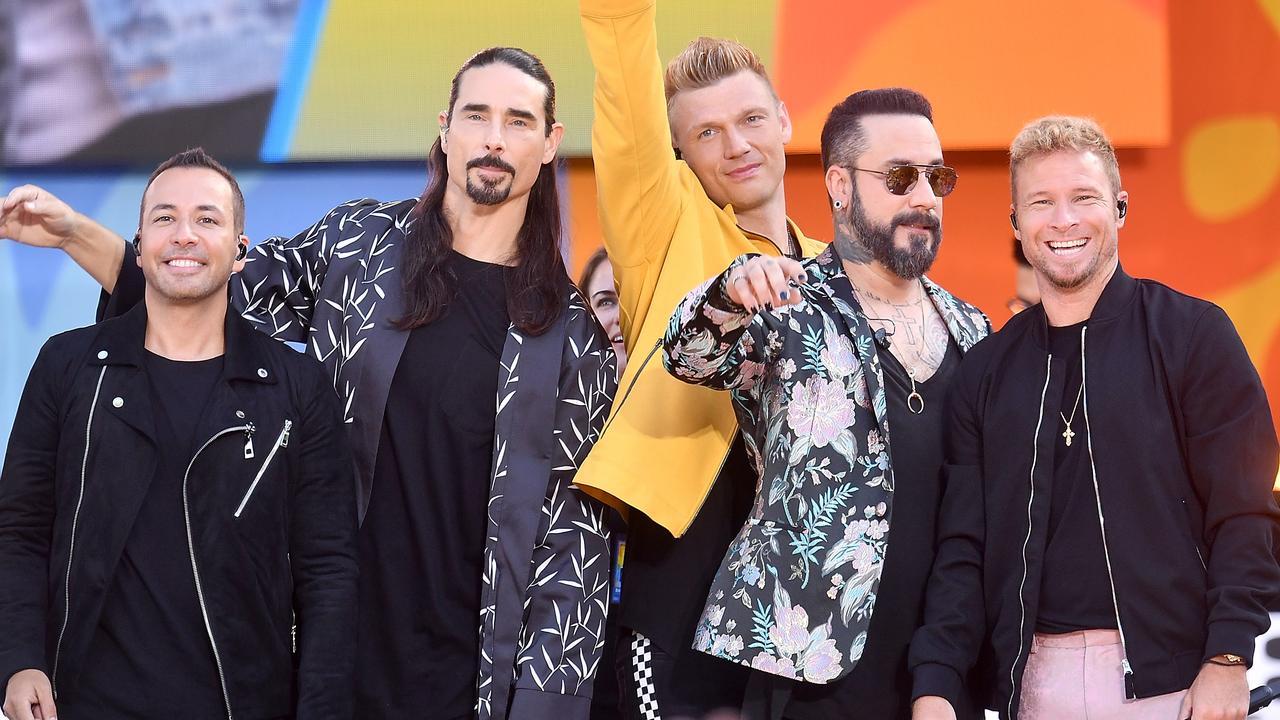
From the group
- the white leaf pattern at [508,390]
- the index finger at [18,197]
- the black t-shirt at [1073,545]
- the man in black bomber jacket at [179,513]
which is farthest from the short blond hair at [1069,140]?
the index finger at [18,197]

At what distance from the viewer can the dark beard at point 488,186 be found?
104 inches

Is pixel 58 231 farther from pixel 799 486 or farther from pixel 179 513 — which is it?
pixel 799 486

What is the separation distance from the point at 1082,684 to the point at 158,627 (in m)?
1.49

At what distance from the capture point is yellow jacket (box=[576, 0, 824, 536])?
2447mm

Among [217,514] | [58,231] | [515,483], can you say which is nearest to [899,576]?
[515,483]

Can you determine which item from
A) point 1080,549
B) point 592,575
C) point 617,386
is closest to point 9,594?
point 592,575

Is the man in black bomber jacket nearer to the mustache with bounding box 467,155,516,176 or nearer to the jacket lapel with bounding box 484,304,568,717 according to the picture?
the jacket lapel with bounding box 484,304,568,717

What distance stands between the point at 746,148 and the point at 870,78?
1.49m

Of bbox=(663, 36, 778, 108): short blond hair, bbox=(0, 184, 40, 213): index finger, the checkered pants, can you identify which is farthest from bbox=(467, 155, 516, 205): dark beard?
the checkered pants

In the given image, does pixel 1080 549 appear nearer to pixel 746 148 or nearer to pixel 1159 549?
pixel 1159 549

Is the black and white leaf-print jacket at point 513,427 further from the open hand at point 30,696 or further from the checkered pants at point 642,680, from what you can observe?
the open hand at point 30,696

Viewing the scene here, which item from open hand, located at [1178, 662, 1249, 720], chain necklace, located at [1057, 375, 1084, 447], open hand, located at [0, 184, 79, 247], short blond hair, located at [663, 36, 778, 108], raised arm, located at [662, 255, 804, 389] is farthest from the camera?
short blond hair, located at [663, 36, 778, 108]

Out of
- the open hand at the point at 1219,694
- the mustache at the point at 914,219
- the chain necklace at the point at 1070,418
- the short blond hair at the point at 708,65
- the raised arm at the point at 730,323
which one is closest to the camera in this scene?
the open hand at the point at 1219,694

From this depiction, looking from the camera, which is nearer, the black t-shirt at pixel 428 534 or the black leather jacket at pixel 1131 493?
the black leather jacket at pixel 1131 493
